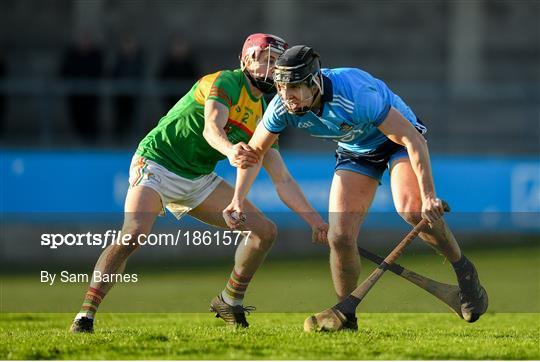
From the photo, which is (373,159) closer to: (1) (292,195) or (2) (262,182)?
(1) (292,195)

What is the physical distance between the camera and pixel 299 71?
7.59 m

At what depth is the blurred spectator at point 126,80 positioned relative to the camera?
55.2ft

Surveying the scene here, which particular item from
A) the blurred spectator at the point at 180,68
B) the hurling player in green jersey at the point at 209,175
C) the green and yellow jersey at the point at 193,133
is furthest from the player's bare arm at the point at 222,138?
the blurred spectator at the point at 180,68

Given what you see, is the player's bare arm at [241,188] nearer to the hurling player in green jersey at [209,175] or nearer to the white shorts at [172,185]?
the hurling player in green jersey at [209,175]

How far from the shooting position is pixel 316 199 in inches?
618

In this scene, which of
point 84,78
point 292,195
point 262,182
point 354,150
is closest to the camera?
point 354,150

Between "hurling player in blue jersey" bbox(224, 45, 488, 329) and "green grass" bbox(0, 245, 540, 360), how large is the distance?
189mm

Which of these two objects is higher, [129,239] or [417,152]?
[417,152]

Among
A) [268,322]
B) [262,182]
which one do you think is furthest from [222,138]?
[262,182]

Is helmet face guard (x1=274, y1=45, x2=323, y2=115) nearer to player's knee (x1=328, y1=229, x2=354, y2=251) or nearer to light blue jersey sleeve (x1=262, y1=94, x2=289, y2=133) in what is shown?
light blue jersey sleeve (x1=262, y1=94, x2=289, y2=133)

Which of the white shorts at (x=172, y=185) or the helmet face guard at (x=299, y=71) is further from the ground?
the helmet face guard at (x=299, y=71)

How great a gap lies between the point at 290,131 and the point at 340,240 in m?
9.17

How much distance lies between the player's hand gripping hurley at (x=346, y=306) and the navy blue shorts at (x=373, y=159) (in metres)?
0.52

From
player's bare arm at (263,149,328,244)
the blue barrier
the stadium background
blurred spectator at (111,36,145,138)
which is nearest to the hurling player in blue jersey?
player's bare arm at (263,149,328,244)
